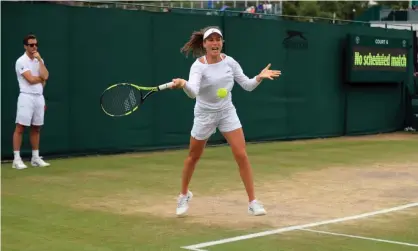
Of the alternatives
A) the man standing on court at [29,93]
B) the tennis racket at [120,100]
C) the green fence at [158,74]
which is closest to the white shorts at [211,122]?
the tennis racket at [120,100]

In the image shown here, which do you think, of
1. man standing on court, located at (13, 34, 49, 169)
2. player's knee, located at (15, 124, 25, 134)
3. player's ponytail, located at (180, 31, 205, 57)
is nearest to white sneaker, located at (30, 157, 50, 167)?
man standing on court, located at (13, 34, 49, 169)

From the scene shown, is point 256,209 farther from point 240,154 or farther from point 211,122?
point 211,122

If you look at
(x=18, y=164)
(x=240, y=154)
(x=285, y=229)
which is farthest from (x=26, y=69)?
(x=285, y=229)

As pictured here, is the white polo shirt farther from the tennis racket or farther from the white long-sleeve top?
the white long-sleeve top

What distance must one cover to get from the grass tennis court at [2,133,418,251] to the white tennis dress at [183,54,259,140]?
3.00ft

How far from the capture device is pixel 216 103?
295 inches

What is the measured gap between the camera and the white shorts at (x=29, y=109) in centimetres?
1122

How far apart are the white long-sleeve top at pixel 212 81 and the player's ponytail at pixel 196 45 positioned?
33cm

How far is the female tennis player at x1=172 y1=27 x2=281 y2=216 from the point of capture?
7379 mm

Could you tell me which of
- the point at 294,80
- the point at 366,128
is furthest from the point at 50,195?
the point at 366,128

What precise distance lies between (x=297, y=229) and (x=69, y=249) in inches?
83.5

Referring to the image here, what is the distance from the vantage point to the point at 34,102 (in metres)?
11.3

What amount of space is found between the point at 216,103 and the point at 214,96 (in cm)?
9

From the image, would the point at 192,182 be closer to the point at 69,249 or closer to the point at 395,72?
the point at 69,249
